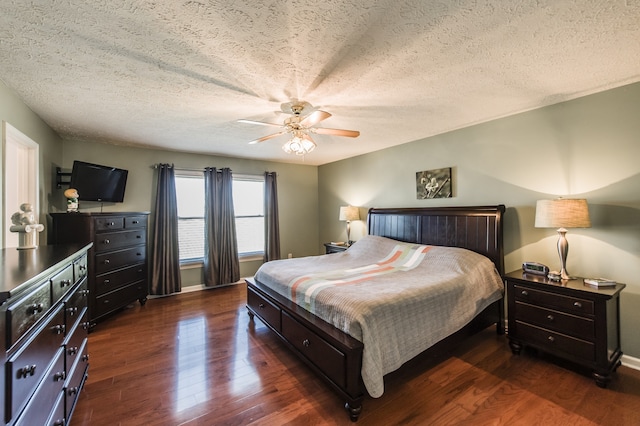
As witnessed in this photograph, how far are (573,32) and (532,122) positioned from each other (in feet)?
4.81

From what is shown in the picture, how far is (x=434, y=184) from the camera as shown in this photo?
382 cm

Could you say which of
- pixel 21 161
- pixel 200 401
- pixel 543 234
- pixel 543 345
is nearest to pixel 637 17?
pixel 543 234

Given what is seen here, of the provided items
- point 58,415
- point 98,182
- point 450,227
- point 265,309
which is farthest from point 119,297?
point 450,227

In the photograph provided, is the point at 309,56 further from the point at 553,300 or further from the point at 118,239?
the point at 118,239

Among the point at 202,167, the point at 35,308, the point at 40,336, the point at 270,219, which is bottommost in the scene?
the point at 40,336

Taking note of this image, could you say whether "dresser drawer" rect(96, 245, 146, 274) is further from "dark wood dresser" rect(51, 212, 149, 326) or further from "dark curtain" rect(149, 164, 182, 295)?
"dark curtain" rect(149, 164, 182, 295)

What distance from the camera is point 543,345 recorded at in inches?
95.0

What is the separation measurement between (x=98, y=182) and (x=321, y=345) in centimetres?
371

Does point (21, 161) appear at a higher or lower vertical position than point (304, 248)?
higher

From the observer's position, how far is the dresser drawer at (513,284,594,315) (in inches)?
86.4

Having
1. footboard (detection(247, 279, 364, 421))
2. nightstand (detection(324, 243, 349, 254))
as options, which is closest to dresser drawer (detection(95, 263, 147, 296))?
footboard (detection(247, 279, 364, 421))

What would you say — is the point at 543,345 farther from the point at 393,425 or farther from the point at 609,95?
the point at 609,95

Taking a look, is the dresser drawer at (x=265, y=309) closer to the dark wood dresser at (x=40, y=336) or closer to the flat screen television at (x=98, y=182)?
the dark wood dresser at (x=40, y=336)

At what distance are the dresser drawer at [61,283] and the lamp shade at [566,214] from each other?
11.5 ft
